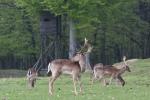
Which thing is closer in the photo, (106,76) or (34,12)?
(106,76)

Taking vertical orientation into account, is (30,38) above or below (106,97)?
below

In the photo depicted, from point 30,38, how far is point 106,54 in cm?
837

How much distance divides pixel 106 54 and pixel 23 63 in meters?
7.67

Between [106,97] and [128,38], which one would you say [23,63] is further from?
[106,97]

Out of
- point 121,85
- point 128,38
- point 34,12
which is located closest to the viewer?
point 121,85

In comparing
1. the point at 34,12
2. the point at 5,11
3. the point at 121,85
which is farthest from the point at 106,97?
the point at 5,11

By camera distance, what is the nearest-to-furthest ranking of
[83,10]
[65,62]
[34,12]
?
[65,62] < [83,10] < [34,12]

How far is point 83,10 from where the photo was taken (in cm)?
3566

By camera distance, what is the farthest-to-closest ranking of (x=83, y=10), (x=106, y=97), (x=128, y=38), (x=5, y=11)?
1. (x=128, y=38)
2. (x=5, y=11)
3. (x=83, y=10)
4. (x=106, y=97)

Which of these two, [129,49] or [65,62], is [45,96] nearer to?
[65,62]

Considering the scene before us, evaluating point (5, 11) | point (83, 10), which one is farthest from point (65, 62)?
point (5, 11)

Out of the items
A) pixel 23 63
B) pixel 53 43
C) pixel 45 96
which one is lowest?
pixel 23 63

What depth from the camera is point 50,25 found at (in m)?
39.3

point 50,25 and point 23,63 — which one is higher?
point 50,25
